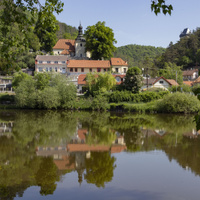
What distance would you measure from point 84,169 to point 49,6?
808cm

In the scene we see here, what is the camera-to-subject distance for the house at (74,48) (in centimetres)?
7112

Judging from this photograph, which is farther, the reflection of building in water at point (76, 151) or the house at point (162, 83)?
the house at point (162, 83)

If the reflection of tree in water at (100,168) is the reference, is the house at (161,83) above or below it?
above

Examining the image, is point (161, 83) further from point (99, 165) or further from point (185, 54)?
point (185, 54)

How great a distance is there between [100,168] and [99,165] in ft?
1.47

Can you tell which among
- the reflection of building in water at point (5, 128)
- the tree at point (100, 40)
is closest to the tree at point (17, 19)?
the reflection of building in water at point (5, 128)

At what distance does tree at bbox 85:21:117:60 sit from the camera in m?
59.9

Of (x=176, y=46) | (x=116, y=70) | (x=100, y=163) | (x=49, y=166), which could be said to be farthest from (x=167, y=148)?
(x=176, y=46)

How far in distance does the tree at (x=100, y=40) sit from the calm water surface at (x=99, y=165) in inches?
1605

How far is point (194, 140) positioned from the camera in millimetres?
19219

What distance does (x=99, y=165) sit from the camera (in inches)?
517

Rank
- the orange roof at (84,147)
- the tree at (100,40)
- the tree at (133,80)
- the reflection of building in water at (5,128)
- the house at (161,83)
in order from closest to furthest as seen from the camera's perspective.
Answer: the orange roof at (84,147) < the reflection of building in water at (5,128) < the tree at (133,80) < the house at (161,83) < the tree at (100,40)

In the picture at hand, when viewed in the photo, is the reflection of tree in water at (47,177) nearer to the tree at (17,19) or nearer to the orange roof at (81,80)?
the tree at (17,19)

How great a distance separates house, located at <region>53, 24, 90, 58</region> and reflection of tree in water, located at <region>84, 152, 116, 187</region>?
57.3 metres
